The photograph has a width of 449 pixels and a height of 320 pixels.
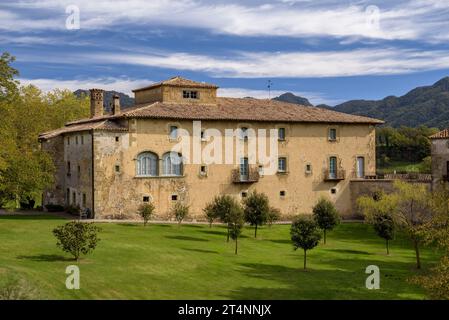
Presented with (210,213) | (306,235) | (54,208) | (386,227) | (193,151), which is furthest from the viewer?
(54,208)

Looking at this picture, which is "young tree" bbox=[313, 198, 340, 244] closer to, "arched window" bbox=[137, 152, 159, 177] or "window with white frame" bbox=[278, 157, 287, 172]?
"window with white frame" bbox=[278, 157, 287, 172]

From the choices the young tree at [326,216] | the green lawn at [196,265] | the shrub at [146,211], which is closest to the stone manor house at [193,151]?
the shrub at [146,211]

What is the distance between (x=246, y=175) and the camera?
52469mm

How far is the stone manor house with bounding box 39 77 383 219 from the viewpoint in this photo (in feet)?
156

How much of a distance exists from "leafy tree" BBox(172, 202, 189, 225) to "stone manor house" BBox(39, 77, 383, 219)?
0.49 meters

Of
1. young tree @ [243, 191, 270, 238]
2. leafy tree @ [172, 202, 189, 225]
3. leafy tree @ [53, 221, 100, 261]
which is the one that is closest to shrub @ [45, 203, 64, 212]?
leafy tree @ [172, 202, 189, 225]

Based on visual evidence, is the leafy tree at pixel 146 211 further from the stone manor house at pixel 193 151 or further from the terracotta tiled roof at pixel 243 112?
the terracotta tiled roof at pixel 243 112

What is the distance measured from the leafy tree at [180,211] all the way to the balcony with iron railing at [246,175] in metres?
5.05

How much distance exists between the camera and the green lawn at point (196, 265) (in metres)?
25.9

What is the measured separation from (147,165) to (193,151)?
3.95m

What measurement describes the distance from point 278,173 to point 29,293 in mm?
35337

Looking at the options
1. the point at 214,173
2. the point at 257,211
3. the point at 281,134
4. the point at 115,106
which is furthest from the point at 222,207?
the point at 115,106

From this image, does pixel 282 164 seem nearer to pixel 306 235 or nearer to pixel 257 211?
pixel 257 211
